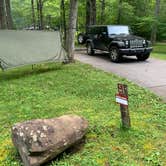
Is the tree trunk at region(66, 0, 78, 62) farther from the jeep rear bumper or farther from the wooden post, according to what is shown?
the wooden post

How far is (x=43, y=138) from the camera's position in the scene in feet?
11.2

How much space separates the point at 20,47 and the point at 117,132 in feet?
17.8

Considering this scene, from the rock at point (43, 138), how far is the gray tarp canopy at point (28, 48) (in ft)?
16.6

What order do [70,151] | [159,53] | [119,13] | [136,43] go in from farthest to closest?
[119,13] < [159,53] < [136,43] < [70,151]

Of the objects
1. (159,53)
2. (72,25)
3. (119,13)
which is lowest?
(159,53)

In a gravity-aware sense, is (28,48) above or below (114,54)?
above

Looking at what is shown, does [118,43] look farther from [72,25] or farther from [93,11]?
[93,11]

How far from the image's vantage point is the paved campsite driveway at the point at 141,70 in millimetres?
7691

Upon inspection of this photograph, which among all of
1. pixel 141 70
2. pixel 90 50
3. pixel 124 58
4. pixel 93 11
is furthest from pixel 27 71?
pixel 93 11

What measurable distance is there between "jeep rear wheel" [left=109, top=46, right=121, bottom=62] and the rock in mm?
7630

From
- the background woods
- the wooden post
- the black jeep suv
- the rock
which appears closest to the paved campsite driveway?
the black jeep suv

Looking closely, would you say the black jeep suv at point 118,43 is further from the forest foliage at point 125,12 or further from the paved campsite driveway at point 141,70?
the forest foliage at point 125,12

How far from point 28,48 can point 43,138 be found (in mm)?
5989

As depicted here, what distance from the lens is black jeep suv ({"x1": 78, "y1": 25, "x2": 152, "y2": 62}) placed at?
1112cm
